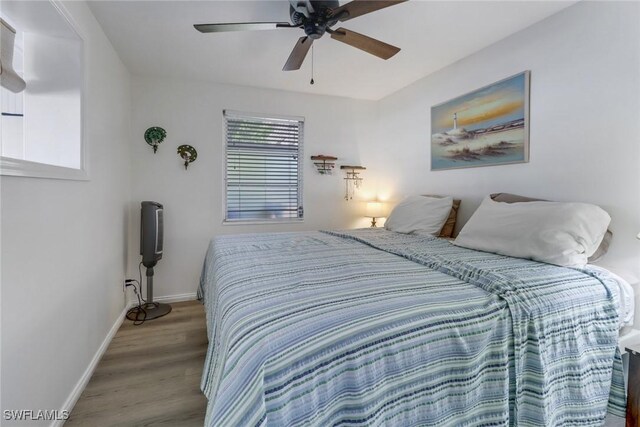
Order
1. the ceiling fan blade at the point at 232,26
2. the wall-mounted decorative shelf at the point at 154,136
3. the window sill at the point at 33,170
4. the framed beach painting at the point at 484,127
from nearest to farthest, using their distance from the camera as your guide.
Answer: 1. the window sill at the point at 33,170
2. the ceiling fan blade at the point at 232,26
3. the framed beach painting at the point at 484,127
4. the wall-mounted decorative shelf at the point at 154,136

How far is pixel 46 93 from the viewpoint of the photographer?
1692 millimetres

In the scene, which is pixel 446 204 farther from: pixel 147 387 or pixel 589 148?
pixel 147 387

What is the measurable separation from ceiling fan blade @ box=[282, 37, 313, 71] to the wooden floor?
2.28 m

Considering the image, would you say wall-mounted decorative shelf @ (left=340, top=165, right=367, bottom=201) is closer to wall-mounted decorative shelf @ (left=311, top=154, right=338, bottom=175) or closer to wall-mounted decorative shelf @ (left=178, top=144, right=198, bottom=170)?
wall-mounted decorative shelf @ (left=311, top=154, right=338, bottom=175)

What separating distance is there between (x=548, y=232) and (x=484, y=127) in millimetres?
1234

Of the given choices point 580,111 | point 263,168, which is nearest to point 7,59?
Answer: point 263,168

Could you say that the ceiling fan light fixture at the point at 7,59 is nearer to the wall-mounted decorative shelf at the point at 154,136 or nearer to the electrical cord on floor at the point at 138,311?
the wall-mounted decorative shelf at the point at 154,136

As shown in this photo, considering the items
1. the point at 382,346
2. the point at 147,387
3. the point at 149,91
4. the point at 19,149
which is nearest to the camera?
the point at 382,346

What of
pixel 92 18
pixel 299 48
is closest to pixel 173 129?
pixel 92 18

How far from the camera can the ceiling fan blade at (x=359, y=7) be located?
150 centimetres

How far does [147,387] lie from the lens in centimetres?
176

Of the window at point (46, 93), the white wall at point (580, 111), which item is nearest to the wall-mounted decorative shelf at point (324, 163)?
the white wall at point (580, 111)

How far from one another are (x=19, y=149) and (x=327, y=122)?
2.94 metres

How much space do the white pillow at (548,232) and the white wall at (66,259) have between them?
7.95ft
